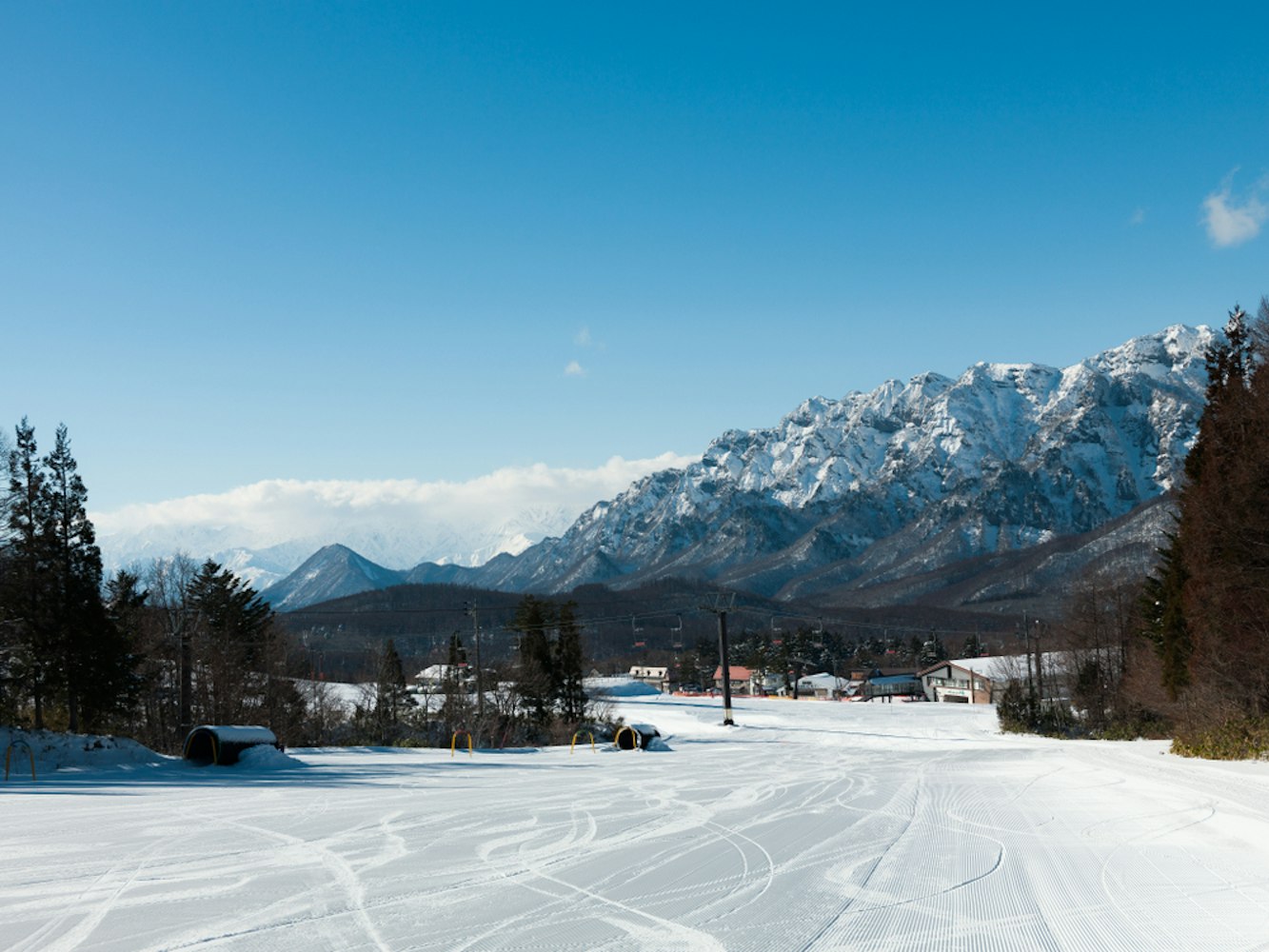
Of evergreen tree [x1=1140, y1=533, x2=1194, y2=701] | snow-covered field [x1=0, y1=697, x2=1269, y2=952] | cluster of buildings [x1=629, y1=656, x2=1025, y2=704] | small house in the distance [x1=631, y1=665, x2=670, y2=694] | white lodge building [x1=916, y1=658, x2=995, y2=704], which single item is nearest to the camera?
snow-covered field [x1=0, y1=697, x2=1269, y2=952]

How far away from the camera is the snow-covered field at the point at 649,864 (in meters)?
7.37

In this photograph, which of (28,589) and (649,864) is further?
(28,589)

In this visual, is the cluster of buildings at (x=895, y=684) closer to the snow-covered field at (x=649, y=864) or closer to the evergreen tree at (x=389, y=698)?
the evergreen tree at (x=389, y=698)

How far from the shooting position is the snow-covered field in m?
7.37

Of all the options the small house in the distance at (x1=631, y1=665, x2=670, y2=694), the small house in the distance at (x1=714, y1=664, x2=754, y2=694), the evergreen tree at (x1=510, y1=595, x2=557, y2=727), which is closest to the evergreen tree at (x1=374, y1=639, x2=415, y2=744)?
the evergreen tree at (x1=510, y1=595, x2=557, y2=727)

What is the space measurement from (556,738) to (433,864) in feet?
153

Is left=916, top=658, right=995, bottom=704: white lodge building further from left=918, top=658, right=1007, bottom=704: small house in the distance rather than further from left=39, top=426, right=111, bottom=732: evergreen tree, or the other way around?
left=39, top=426, right=111, bottom=732: evergreen tree

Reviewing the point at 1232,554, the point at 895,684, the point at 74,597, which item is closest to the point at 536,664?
the point at 74,597

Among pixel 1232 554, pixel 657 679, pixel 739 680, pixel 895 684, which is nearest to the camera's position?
pixel 1232 554

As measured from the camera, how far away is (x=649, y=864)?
404 inches

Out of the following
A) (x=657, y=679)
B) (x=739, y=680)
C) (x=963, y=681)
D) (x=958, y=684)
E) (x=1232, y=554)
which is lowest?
(x=657, y=679)

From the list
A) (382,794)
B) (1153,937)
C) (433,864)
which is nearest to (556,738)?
(382,794)

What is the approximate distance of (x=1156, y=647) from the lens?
3825 cm

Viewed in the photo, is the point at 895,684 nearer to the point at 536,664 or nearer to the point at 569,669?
the point at 569,669
